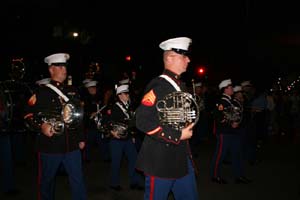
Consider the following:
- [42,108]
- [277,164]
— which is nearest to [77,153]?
[42,108]

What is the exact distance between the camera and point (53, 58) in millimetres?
4512

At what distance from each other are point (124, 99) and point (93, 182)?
1.90 meters

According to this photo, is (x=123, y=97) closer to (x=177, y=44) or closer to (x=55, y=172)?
(x=55, y=172)

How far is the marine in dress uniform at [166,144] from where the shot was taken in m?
3.15

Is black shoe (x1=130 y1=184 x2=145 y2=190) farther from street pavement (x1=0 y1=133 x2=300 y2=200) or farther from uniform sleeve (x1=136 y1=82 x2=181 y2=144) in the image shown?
uniform sleeve (x1=136 y1=82 x2=181 y2=144)

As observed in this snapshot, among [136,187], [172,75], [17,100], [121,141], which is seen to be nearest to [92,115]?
[17,100]

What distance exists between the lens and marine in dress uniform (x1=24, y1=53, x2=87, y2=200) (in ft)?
14.1

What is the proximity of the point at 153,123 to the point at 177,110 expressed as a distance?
0.27 metres

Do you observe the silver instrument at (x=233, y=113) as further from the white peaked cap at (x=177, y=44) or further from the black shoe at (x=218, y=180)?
the white peaked cap at (x=177, y=44)

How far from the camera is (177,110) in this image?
125 inches

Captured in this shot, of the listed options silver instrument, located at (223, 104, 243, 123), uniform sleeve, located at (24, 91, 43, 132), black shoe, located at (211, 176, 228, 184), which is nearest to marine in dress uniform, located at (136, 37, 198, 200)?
uniform sleeve, located at (24, 91, 43, 132)

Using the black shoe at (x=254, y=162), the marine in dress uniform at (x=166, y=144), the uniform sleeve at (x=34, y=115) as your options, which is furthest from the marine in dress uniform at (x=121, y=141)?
the black shoe at (x=254, y=162)

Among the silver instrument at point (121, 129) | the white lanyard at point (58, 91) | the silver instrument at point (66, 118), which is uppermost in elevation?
the white lanyard at point (58, 91)

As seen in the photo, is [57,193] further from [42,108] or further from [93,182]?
[42,108]
